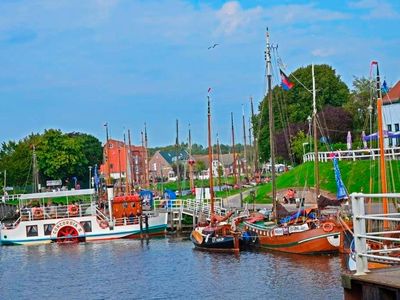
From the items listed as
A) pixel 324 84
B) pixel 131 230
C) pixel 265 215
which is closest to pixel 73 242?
pixel 131 230

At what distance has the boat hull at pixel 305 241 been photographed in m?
43.9

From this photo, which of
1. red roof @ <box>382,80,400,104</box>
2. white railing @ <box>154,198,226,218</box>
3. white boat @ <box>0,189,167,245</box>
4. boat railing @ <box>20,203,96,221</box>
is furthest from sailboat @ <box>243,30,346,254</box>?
red roof @ <box>382,80,400,104</box>

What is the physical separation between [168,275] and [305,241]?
354 inches

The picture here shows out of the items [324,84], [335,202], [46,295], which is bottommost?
[46,295]

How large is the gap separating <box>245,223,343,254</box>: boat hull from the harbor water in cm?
60

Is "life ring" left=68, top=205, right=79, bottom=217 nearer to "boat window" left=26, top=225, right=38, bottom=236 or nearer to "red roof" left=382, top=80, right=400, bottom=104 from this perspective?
"boat window" left=26, top=225, right=38, bottom=236

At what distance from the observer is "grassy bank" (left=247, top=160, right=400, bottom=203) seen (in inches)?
2447

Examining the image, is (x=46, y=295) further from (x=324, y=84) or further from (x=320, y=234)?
(x=324, y=84)

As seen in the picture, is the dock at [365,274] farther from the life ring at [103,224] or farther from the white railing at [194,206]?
the life ring at [103,224]

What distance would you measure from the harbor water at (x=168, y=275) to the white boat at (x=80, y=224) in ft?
32.9

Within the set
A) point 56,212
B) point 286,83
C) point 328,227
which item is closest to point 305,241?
point 328,227

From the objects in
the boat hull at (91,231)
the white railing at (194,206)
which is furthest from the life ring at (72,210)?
the white railing at (194,206)

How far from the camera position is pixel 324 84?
11106 centimetres

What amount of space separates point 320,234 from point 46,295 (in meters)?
16.5
